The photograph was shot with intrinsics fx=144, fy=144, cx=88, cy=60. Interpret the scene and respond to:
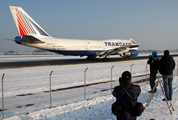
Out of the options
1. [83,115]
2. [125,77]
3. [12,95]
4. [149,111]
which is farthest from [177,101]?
[12,95]

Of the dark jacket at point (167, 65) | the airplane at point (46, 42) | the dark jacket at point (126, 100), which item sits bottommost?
the dark jacket at point (126, 100)

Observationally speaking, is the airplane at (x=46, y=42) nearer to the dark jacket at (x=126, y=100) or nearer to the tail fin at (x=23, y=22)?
the tail fin at (x=23, y=22)

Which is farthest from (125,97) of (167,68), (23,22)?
(23,22)

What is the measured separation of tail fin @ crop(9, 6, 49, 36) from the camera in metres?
23.1

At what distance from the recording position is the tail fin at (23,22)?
2308cm

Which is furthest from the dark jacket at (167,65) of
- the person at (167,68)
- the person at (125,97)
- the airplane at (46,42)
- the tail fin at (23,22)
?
the tail fin at (23,22)

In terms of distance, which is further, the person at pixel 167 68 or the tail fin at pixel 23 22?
the tail fin at pixel 23 22

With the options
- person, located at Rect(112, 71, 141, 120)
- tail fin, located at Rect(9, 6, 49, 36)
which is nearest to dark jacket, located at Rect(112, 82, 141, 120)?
person, located at Rect(112, 71, 141, 120)

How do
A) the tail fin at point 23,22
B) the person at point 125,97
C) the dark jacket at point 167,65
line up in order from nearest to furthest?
the person at point 125,97, the dark jacket at point 167,65, the tail fin at point 23,22

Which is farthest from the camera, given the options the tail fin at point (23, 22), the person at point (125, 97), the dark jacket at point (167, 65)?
the tail fin at point (23, 22)

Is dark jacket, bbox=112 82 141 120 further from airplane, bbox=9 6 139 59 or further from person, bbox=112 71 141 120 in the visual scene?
airplane, bbox=9 6 139 59

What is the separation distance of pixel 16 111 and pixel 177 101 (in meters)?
7.06

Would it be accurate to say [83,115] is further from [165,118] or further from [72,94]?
[72,94]

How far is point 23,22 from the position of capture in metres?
23.6
